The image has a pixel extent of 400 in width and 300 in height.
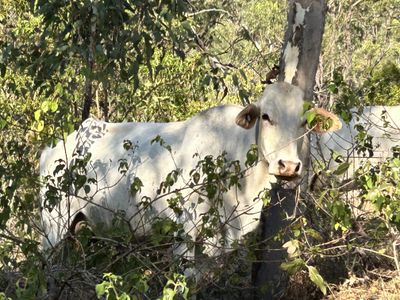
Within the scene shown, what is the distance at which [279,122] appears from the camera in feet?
16.4

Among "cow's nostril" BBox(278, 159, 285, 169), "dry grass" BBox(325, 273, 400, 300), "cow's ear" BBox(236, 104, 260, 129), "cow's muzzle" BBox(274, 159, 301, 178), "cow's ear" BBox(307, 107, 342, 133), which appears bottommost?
"dry grass" BBox(325, 273, 400, 300)

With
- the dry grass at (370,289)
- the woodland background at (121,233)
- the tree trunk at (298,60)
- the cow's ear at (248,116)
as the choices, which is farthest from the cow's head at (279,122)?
the dry grass at (370,289)

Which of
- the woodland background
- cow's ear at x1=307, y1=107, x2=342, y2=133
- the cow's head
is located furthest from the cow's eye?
cow's ear at x1=307, y1=107, x2=342, y2=133

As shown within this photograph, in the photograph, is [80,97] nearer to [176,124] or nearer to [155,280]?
[176,124]

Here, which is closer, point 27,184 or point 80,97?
point 27,184

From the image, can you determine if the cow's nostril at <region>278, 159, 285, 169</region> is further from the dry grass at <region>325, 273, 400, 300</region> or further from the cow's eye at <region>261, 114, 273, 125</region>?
the dry grass at <region>325, 273, 400, 300</region>

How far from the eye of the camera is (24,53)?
4.72m

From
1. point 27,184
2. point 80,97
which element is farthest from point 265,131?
point 80,97

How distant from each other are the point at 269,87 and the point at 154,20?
0.86 m

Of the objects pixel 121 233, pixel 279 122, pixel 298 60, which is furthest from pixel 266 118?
pixel 121 233

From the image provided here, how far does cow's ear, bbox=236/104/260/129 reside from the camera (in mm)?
5172

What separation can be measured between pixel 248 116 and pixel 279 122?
293 mm

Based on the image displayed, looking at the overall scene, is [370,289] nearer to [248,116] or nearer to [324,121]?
[248,116]

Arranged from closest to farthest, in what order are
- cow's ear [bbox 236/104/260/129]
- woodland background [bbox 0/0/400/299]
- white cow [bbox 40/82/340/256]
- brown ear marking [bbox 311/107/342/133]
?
woodland background [bbox 0/0/400/299], brown ear marking [bbox 311/107/342/133], white cow [bbox 40/82/340/256], cow's ear [bbox 236/104/260/129]
